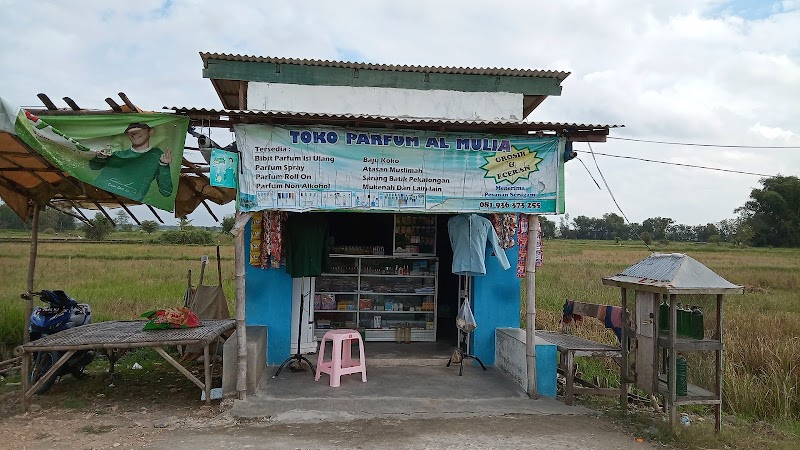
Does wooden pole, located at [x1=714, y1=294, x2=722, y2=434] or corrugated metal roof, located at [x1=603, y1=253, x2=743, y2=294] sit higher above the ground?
corrugated metal roof, located at [x1=603, y1=253, x2=743, y2=294]

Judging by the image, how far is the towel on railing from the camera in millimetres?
7016

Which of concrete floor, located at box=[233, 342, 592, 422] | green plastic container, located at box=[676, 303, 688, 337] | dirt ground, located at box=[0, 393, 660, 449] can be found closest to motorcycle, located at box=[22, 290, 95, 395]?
dirt ground, located at box=[0, 393, 660, 449]

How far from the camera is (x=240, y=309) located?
21.0 feet

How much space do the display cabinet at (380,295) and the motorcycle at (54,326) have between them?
3570 millimetres

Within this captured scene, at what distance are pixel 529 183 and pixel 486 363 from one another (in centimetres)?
313

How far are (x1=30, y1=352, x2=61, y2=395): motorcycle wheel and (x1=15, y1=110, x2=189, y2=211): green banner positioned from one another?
2807mm

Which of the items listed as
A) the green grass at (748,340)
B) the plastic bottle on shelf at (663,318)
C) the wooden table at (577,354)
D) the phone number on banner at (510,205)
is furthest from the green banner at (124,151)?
the green grass at (748,340)

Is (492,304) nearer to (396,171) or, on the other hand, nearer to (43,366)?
(396,171)

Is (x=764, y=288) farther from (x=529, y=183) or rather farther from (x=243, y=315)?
(x=243, y=315)

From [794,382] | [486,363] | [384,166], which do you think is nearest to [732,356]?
[794,382]

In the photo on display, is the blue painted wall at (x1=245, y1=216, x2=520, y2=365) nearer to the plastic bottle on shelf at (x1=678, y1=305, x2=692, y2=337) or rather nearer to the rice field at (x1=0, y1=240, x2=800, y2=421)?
the plastic bottle on shelf at (x1=678, y1=305, x2=692, y2=337)

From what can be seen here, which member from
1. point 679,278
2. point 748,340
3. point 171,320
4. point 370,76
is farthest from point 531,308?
point 748,340

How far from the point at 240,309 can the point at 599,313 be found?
15.5 feet

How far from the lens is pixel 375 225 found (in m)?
10.2
